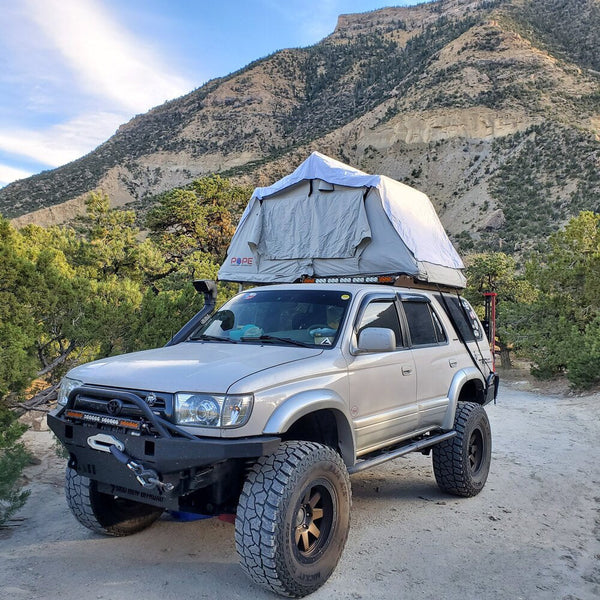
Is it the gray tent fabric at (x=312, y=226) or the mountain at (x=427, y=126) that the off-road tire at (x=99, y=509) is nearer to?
the gray tent fabric at (x=312, y=226)

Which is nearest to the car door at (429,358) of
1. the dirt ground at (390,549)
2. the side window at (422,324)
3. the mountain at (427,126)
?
the side window at (422,324)

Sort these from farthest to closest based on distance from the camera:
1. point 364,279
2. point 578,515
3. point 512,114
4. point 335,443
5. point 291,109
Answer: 1. point 291,109
2. point 512,114
3. point 364,279
4. point 578,515
5. point 335,443

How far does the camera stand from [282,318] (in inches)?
174

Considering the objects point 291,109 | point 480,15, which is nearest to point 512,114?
point 480,15

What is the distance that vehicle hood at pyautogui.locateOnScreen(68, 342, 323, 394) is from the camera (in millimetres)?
3184

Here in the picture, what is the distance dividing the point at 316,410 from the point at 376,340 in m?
0.65

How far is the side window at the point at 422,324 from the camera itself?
498cm

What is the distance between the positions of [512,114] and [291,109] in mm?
35456

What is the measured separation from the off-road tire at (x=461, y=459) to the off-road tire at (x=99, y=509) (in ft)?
9.08

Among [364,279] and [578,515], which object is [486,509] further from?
[364,279]

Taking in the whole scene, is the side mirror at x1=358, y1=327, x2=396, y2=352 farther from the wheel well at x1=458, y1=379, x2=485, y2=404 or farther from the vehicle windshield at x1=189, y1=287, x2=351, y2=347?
the wheel well at x1=458, y1=379, x2=485, y2=404

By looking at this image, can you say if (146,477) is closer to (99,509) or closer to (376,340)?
(99,509)

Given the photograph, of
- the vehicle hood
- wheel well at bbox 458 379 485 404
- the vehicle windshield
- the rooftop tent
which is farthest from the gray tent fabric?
the vehicle hood

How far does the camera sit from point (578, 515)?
4895 millimetres
